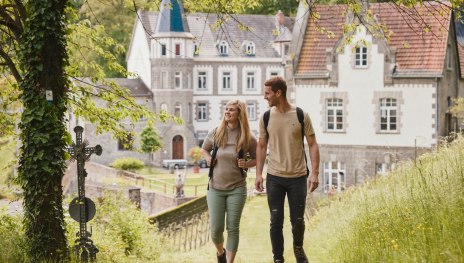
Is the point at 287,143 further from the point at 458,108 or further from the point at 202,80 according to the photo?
the point at 202,80

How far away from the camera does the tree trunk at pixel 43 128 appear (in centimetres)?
859

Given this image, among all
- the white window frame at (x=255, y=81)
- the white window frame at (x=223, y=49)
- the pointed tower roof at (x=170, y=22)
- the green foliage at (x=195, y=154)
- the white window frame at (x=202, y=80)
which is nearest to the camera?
the green foliage at (x=195, y=154)

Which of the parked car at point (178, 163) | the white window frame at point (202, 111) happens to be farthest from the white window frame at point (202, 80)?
the parked car at point (178, 163)

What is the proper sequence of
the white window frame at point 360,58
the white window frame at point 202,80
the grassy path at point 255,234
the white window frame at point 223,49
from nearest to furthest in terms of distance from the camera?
the grassy path at point 255,234
the white window frame at point 360,58
the white window frame at point 202,80
the white window frame at point 223,49

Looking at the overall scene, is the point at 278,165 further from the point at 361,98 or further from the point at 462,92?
the point at 462,92

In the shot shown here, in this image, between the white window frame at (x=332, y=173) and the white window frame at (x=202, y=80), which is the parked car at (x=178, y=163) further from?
the white window frame at (x=332, y=173)

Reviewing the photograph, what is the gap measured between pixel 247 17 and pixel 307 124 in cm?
5638

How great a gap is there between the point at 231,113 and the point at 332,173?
80.6 ft

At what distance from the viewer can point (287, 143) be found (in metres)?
7.73

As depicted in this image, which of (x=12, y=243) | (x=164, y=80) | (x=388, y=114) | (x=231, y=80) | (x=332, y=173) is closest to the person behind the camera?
(x=12, y=243)

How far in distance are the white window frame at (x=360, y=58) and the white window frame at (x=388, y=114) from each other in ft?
5.57

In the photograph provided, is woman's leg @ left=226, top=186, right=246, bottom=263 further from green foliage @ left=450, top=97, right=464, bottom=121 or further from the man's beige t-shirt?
green foliage @ left=450, top=97, right=464, bottom=121

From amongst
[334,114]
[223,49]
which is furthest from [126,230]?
[223,49]

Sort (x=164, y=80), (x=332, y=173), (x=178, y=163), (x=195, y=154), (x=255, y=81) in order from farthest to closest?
(x=255, y=81) → (x=164, y=80) → (x=178, y=163) → (x=195, y=154) → (x=332, y=173)
